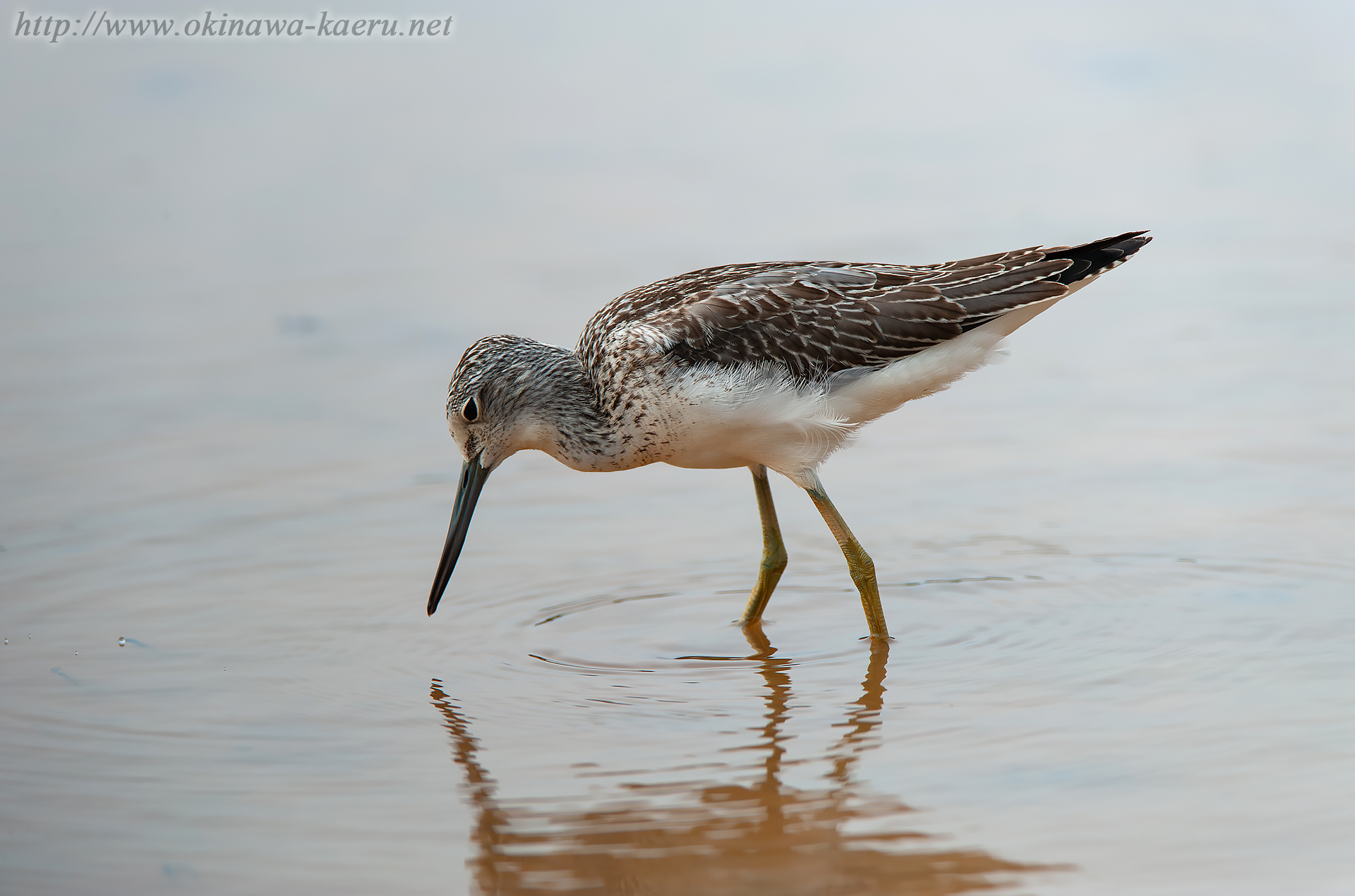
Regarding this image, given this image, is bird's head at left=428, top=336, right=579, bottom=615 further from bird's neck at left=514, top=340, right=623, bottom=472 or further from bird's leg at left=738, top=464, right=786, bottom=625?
bird's leg at left=738, top=464, right=786, bottom=625

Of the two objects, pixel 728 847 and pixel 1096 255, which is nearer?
pixel 728 847

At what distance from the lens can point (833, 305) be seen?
707cm

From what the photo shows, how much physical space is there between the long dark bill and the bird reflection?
1.38 metres

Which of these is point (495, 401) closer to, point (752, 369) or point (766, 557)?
point (752, 369)

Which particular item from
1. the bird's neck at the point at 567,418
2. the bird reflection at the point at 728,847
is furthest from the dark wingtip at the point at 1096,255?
the bird reflection at the point at 728,847

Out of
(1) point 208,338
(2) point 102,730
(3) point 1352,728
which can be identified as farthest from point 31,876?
(1) point 208,338

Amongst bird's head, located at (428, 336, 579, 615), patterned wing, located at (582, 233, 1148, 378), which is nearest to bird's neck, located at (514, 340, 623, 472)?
bird's head, located at (428, 336, 579, 615)

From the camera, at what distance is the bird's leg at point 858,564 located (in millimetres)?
6992

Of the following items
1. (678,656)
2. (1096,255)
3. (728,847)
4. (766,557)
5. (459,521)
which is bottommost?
(728,847)

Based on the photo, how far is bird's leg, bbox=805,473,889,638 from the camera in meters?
6.99

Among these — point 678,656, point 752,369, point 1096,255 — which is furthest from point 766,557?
point 1096,255

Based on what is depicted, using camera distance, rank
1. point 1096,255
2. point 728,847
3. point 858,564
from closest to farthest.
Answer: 1. point 728,847
2. point 858,564
3. point 1096,255

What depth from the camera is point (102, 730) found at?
6.05 m

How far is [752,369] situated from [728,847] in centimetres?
238
